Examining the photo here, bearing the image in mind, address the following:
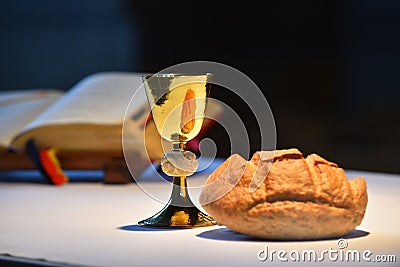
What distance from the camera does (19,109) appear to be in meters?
3.01

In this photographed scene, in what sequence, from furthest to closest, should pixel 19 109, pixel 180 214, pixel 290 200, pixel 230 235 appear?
pixel 19 109
pixel 180 214
pixel 230 235
pixel 290 200

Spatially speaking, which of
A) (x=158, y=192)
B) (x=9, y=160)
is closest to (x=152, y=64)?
(x=9, y=160)

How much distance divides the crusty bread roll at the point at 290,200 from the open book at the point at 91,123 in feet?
3.49

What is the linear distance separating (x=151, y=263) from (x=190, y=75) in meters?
0.44

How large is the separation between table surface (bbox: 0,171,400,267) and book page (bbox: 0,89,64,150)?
0.53m

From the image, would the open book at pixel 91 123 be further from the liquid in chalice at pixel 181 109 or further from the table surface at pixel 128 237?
the liquid in chalice at pixel 181 109

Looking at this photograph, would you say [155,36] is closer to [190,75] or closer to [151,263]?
[190,75]

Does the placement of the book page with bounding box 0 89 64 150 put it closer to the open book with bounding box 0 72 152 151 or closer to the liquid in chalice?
the open book with bounding box 0 72 152 151

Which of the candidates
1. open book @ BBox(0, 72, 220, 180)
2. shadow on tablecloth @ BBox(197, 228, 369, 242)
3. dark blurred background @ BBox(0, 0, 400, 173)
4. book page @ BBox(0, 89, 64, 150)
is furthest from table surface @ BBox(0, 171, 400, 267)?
dark blurred background @ BBox(0, 0, 400, 173)

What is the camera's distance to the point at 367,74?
350 cm

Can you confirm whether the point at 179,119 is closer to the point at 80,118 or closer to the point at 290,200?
the point at 290,200

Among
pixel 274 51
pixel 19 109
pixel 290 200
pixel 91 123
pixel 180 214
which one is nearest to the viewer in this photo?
pixel 290 200

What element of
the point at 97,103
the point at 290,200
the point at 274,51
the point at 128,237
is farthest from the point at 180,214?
the point at 274,51

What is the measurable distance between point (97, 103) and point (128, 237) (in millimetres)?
1149
